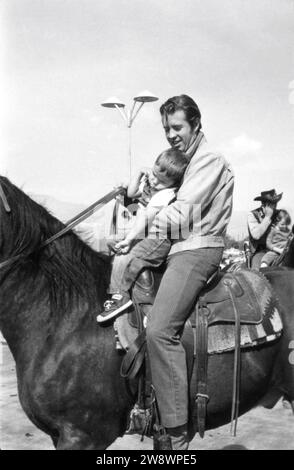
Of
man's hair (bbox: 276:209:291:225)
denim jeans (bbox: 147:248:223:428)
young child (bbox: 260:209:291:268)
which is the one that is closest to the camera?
denim jeans (bbox: 147:248:223:428)

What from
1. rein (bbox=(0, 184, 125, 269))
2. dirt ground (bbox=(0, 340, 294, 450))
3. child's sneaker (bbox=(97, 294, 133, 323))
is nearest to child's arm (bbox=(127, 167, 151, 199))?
rein (bbox=(0, 184, 125, 269))

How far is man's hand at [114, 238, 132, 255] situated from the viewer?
119 inches

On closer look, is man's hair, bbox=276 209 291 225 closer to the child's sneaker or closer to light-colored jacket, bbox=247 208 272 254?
light-colored jacket, bbox=247 208 272 254

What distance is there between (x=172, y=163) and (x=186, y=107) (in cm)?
45

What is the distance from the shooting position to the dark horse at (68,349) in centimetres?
297

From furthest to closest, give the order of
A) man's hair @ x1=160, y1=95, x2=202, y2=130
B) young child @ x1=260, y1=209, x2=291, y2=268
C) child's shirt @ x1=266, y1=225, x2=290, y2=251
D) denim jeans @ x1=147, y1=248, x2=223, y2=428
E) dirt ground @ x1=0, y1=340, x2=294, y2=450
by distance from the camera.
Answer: child's shirt @ x1=266, y1=225, x2=290, y2=251 → young child @ x1=260, y1=209, x2=291, y2=268 → dirt ground @ x1=0, y1=340, x2=294, y2=450 → man's hair @ x1=160, y1=95, x2=202, y2=130 → denim jeans @ x1=147, y1=248, x2=223, y2=428

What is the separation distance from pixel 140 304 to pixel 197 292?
0.37 metres

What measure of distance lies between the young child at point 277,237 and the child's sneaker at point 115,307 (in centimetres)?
417

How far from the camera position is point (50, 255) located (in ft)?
10.5

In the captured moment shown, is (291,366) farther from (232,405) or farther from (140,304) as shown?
(140,304)

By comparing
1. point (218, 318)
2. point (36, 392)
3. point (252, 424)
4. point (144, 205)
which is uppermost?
point (144, 205)

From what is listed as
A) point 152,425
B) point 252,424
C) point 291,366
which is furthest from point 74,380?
point 252,424

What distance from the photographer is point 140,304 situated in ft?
10.0
